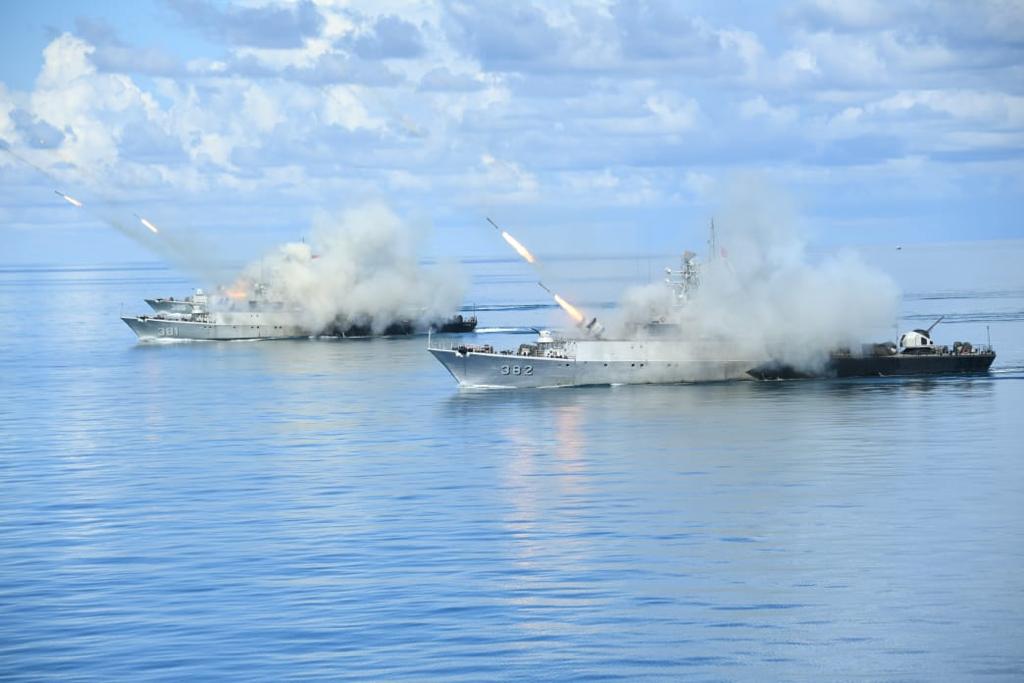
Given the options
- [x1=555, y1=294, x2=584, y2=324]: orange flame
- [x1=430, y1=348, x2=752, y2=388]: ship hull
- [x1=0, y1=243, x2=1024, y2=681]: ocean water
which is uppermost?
[x1=555, y1=294, x2=584, y2=324]: orange flame

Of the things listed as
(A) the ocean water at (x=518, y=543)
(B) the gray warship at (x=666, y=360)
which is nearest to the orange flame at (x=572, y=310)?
(B) the gray warship at (x=666, y=360)

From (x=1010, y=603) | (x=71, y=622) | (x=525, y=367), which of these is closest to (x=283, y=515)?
(x=71, y=622)

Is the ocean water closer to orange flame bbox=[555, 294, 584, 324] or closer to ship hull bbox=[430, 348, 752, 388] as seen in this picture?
ship hull bbox=[430, 348, 752, 388]

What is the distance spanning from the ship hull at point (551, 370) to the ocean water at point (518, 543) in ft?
60.7

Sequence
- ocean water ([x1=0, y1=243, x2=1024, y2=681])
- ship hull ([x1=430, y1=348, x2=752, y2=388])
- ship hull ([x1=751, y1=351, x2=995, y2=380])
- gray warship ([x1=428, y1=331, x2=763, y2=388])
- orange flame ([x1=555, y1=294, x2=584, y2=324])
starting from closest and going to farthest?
ocean water ([x1=0, y1=243, x2=1024, y2=681]) → ship hull ([x1=430, y1=348, x2=752, y2=388]) → gray warship ([x1=428, y1=331, x2=763, y2=388]) → ship hull ([x1=751, y1=351, x2=995, y2=380]) → orange flame ([x1=555, y1=294, x2=584, y2=324])

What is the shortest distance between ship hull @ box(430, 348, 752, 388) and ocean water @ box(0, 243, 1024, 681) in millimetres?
18493

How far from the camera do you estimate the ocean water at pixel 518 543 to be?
48906 mm

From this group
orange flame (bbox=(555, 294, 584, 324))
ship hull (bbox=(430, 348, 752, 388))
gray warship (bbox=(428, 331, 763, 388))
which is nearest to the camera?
ship hull (bbox=(430, 348, 752, 388))

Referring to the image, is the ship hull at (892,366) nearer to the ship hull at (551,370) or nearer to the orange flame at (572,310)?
the ship hull at (551,370)

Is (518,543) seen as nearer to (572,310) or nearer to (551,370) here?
(551,370)

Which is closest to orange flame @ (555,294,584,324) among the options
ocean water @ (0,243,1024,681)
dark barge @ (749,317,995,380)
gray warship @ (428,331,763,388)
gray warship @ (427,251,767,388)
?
gray warship @ (427,251,767,388)

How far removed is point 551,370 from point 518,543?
3019 inches

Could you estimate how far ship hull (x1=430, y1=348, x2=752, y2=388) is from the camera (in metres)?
142

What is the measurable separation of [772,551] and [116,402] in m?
83.5
